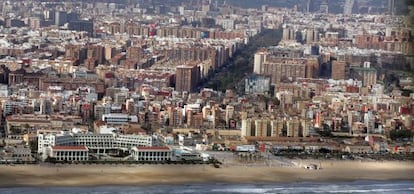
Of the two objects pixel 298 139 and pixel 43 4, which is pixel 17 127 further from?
pixel 43 4

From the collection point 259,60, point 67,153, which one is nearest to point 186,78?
point 259,60

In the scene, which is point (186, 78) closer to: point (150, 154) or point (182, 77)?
point (182, 77)

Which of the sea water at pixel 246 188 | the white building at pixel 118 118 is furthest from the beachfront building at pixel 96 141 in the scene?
the sea water at pixel 246 188

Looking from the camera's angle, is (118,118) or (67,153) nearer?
(67,153)

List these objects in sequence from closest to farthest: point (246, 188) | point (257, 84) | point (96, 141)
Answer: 1. point (246, 188)
2. point (96, 141)
3. point (257, 84)

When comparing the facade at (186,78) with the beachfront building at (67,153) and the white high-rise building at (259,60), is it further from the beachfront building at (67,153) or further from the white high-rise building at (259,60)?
the beachfront building at (67,153)

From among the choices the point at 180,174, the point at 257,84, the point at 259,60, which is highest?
the point at 259,60

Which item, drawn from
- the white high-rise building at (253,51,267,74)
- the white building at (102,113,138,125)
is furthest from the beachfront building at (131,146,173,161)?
the white high-rise building at (253,51,267,74)

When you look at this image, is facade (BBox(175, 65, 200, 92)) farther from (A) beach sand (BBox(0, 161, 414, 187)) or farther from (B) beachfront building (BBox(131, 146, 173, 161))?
(A) beach sand (BBox(0, 161, 414, 187))

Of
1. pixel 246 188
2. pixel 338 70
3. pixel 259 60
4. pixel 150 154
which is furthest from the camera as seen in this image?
pixel 259 60
